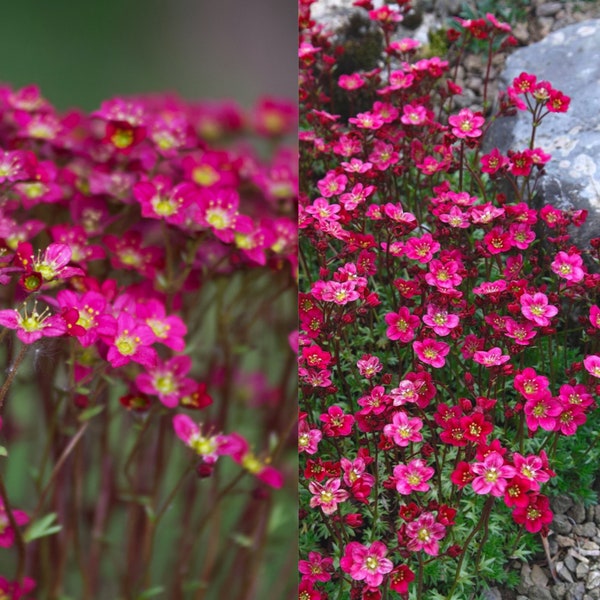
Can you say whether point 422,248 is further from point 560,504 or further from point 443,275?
point 560,504

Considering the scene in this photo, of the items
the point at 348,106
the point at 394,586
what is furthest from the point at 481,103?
the point at 394,586

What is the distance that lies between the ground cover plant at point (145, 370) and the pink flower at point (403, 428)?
0.23 meters

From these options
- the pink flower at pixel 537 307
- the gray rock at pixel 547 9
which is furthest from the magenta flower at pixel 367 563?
the gray rock at pixel 547 9

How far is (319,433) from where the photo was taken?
105 cm

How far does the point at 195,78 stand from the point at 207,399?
927 mm

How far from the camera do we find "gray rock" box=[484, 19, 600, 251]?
1.35m

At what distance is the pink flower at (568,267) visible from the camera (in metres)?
1.13

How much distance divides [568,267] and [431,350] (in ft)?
0.80

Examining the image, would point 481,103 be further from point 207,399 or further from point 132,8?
point 207,399

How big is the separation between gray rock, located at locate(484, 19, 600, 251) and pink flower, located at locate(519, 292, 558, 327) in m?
0.29

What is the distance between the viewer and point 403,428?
0.99 metres

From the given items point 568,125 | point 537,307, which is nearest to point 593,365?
point 537,307

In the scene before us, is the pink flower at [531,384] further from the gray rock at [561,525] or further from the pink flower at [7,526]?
the pink flower at [7,526]

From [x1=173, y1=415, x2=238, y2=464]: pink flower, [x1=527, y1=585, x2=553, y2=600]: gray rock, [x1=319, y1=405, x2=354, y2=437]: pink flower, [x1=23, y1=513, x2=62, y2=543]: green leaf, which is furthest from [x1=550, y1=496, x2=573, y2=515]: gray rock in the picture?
[x1=23, y1=513, x2=62, y2=543]: green leaf
